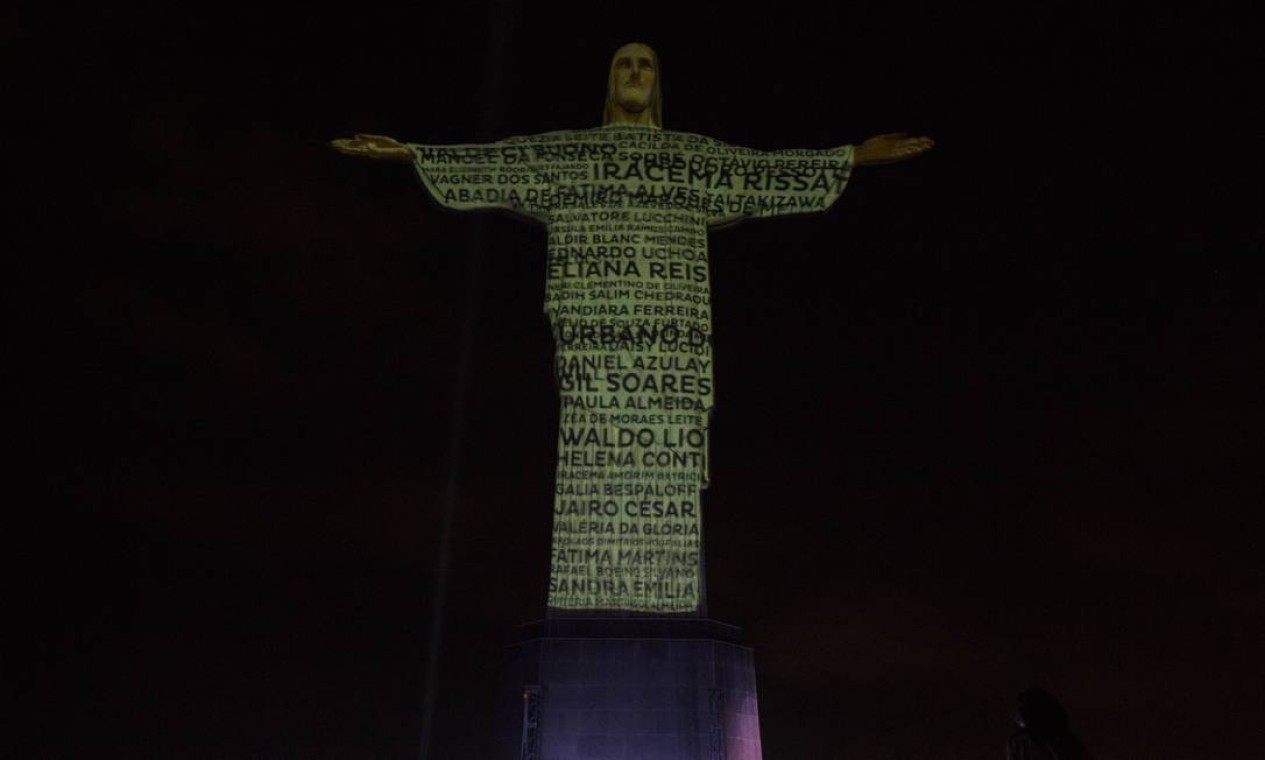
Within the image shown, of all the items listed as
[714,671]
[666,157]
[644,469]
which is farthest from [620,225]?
[714,671]

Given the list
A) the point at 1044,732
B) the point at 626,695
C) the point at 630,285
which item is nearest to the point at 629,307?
the point at 630,285

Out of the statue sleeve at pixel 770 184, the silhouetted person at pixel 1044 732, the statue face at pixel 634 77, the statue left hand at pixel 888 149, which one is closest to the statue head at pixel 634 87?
the statue face at pixel 634 77

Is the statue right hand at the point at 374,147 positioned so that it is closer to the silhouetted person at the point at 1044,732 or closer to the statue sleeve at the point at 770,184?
the statue sleeve at the point at 770,184

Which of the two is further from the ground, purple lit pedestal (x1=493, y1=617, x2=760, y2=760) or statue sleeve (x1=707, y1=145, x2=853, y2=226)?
statue sleeve (x1=707, y1=145, x2=853, y2=226)

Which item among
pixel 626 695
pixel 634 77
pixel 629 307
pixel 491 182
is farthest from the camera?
pixel 634 77

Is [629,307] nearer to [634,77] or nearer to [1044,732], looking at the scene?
[634,77]

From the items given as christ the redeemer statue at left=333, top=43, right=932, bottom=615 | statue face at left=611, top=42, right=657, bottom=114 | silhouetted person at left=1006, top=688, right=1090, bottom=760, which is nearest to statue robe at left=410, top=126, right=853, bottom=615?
christ the redeemer statue at left=333, top=43, right=932, bottom=615

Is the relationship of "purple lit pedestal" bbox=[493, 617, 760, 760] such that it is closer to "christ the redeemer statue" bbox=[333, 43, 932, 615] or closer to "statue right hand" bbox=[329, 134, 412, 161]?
"christ the redeemer statue" bbox=[333, 43, 932, 615]

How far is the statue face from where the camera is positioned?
551 inches

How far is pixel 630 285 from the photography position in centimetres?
1345

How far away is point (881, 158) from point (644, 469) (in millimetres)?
3932

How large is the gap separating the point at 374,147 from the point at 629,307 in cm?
300

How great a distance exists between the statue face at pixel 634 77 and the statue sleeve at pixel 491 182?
111 cm

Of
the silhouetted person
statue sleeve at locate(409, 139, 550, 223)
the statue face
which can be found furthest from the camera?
the statue face
